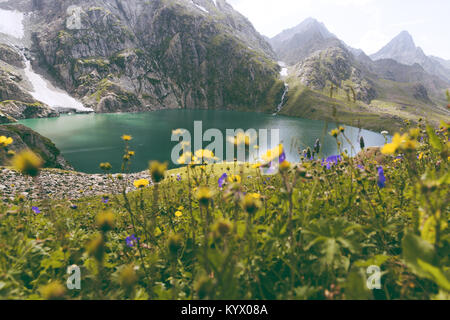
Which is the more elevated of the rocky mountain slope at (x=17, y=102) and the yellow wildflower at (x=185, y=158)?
the rocky mountain slope at (x=17, y=102)

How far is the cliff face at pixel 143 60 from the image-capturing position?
154000 millimetres

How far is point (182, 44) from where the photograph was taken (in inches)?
7707

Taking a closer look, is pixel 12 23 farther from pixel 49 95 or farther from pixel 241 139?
pixel 241 139

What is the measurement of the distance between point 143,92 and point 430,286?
600ft

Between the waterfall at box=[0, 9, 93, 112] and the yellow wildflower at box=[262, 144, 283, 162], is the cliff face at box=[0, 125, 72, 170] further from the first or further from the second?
the waterfall at box=[0, 9, 93, 112]

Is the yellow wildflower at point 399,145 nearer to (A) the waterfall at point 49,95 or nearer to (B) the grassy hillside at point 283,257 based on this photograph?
(B) the grassy hillside at point 283,257

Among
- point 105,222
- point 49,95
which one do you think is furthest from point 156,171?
point 49,95

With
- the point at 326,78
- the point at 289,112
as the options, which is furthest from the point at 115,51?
the point at 326,78

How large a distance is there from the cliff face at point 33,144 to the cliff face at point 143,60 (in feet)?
389

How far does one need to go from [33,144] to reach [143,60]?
576ft

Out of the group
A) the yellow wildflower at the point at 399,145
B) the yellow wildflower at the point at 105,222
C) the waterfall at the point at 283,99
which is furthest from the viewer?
the waterfall at the point at 283,99

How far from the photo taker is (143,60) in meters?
177

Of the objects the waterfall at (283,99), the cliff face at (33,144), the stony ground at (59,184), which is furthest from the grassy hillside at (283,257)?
the waterfall at (283,99)
